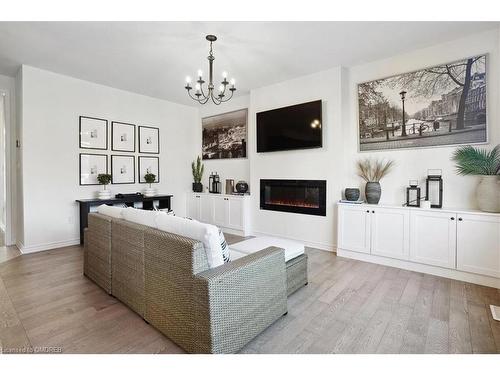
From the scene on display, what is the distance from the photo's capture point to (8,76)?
13.8 ft

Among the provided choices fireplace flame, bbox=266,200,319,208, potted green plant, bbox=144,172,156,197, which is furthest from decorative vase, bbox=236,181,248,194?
potted green plant, bbox=144,172,156,197

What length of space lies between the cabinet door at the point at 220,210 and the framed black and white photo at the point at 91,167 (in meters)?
2.15

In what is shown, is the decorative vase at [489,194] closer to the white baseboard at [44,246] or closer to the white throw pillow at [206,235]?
the white throw pillow at [206,235]

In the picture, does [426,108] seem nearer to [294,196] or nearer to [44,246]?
[294,196]

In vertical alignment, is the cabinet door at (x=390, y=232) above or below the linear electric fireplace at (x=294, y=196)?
below

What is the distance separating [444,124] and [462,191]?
32.9 inches

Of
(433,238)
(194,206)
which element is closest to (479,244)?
(433,238)

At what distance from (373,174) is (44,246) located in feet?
16.9

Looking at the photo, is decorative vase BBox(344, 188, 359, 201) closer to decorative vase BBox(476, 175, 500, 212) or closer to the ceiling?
decorative vase BBox(476, 175, 500, 212)

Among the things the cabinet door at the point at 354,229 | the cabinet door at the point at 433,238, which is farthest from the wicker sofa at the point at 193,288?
the cabinet door at the point at 433,238

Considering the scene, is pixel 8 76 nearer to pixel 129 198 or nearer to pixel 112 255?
pixel 129 198

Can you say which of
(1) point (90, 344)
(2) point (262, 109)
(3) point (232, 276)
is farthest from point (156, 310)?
(2) point (262, 109)

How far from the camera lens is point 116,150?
490 cm

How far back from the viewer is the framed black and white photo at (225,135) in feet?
17.7
